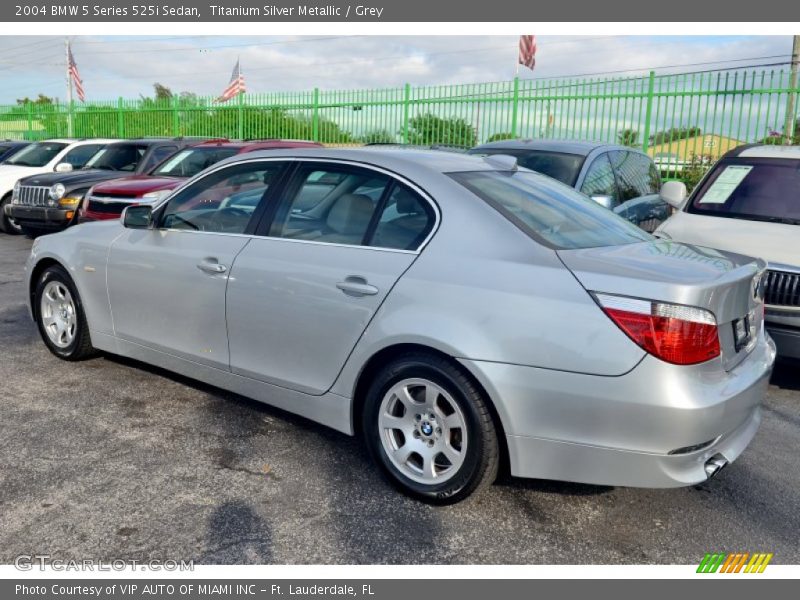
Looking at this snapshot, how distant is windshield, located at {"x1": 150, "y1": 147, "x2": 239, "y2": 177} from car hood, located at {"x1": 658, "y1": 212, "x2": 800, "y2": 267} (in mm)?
6360

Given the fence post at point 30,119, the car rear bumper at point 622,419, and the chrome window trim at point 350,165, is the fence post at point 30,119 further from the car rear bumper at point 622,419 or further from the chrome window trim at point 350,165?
the car rear bumper at point 622,419

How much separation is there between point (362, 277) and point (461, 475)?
1.02 metres

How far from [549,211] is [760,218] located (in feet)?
10.1

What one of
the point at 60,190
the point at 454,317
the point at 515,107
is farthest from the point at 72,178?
the point at 454,317

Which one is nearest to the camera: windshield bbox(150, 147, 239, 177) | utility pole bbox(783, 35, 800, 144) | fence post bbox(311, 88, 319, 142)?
windshield bbox(150, 147, 239, 177)

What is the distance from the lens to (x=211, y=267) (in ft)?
13.7

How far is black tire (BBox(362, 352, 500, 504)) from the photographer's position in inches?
126

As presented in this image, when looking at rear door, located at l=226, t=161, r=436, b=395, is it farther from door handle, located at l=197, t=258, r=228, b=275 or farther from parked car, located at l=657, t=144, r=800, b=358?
parked car, located at l=657, t=144, r=800, b=358

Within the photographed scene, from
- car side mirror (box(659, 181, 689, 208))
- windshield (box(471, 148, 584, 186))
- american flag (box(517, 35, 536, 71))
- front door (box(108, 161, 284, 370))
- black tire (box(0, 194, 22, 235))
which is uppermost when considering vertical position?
american flag (box(517, 35, 536, 71))

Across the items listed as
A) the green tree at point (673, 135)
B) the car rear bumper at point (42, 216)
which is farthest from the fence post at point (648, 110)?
the car rear bumper at point (42, 216)

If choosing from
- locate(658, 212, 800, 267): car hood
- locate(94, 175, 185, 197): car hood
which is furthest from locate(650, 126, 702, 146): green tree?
locate(94, 175, 185, 197): car hood

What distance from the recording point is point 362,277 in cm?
356

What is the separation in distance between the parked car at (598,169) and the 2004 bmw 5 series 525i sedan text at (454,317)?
10.4ft

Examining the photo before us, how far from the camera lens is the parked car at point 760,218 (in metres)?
5.04
